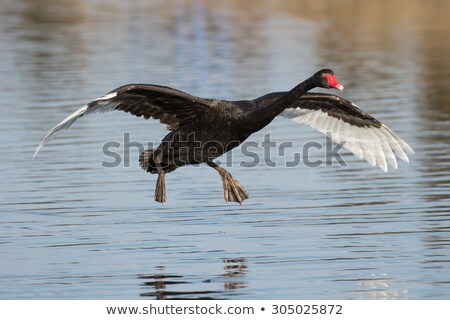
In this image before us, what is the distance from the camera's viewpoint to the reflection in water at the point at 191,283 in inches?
389

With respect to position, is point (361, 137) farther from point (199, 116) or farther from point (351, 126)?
point (199, 116)

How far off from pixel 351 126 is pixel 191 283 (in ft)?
16.9

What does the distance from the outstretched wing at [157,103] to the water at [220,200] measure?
1.07m

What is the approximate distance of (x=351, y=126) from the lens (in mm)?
14797

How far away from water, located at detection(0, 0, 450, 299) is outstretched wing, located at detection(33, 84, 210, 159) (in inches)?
42.0

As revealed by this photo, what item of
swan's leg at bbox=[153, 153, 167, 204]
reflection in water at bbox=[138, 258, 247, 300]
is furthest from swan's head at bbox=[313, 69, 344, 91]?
reflection in water at bbox=[138, 258, 247, 300]

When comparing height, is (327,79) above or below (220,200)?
above

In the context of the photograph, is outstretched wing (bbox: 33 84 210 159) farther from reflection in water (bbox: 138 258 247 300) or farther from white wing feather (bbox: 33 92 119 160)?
reflection in water (bbox: 138 258 247 300)

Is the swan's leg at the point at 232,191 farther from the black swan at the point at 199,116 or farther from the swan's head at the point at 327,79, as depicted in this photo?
the swan's head at the point at 327,79

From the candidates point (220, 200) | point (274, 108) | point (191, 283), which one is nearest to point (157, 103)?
point (274, 108)

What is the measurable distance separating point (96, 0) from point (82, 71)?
2046 centimetres

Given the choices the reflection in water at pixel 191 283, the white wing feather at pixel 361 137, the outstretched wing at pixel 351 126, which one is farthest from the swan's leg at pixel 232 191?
the reflection in water at pixel 191 283

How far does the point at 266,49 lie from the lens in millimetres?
29141

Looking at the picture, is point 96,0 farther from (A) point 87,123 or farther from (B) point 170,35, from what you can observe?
(A) point 87,123
